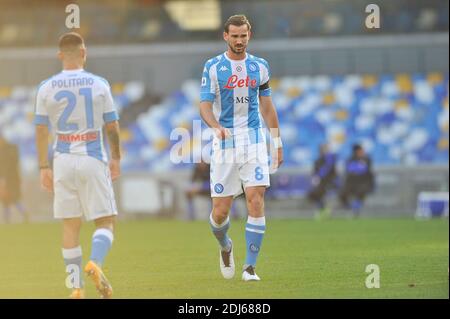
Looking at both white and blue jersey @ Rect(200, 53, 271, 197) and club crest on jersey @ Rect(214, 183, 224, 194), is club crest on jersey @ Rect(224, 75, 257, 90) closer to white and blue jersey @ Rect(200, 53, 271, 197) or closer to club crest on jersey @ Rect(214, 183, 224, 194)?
white and blue jersey @ Rect(200, 53, 271, 197)

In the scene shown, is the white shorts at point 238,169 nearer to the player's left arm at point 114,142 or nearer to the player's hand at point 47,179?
the player's left arm at point 114,142

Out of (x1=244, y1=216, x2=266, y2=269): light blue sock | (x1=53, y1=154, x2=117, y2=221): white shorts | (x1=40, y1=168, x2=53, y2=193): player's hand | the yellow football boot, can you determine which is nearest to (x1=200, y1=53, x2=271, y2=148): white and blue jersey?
(x1=244, y1=216, x2=266, y2=269): light blue sock

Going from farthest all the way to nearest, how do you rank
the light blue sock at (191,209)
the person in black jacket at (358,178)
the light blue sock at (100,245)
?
the light blue sock at (191,209) < the person in black jacket at (358,178) < the light blue sock at (100,245)

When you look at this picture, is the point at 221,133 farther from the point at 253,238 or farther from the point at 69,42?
the point at 69,42

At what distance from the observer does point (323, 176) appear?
26.0 m

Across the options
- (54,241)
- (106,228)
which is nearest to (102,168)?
(106,228)

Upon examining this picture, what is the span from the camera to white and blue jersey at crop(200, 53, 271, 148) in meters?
9.42

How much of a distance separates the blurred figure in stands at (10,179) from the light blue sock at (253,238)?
16143mm

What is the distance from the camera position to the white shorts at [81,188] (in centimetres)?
820

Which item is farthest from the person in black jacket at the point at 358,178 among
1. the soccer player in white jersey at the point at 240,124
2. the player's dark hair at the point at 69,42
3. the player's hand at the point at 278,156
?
the player's dark hair at the point at 69,42

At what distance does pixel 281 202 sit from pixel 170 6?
6.83 m

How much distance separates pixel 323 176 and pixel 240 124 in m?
16.6

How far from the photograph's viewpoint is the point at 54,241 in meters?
17.2

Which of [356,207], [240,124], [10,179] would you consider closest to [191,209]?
[356,207]
